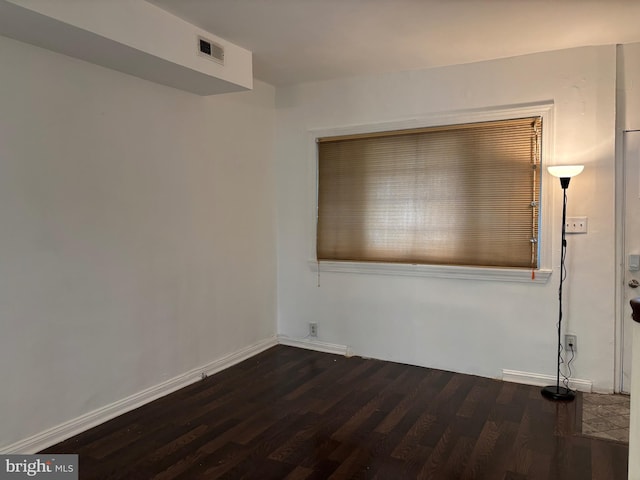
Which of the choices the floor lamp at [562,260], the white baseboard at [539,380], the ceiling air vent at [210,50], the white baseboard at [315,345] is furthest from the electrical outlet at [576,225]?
the ceiling air vent at [210,50]

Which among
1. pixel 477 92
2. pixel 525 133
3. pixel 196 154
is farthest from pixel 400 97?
pixel 196 154

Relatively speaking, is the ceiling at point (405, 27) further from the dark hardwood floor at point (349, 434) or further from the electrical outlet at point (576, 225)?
the dark hardwood floor at point (349, 434)

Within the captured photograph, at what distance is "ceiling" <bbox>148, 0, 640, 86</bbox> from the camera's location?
110 inches

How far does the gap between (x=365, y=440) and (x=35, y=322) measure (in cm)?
206

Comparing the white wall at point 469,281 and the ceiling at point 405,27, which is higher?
the ceiling at point 405,27

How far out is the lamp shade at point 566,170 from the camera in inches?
129

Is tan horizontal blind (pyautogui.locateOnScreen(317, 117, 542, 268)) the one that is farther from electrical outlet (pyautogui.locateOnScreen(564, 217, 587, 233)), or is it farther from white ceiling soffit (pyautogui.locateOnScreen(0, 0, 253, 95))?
white ceiling soffit (pyautogui.locateOnScreen(0, 0, 253, 95))

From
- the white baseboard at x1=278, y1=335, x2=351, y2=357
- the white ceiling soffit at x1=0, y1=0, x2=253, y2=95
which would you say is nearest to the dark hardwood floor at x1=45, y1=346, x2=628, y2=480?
the white baseboard at x1=278, y1=335, x2=351, y2=357

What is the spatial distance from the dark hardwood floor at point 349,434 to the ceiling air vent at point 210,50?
2439 mm

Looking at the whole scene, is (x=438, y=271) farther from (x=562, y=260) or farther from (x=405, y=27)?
(x=405, y=27)

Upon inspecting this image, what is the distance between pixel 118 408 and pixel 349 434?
5.21 ft

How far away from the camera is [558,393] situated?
3502 millimetres

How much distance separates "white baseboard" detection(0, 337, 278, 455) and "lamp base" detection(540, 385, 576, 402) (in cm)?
253

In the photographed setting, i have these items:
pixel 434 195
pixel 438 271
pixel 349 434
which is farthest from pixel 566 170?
pixel 349 434
